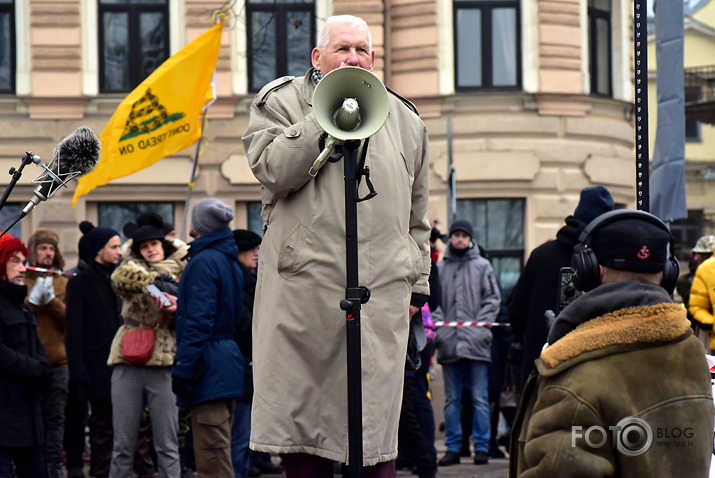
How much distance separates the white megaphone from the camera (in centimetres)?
444

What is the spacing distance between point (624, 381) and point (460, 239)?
8173 millimetres

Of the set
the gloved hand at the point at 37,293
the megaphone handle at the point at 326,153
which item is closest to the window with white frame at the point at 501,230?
the gloved hand at the point at 37,293

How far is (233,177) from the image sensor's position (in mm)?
18781

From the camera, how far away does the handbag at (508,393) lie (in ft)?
37.5

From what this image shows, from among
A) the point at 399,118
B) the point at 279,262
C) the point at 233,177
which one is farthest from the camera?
the point at 233,177

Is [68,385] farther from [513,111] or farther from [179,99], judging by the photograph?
[513,111]

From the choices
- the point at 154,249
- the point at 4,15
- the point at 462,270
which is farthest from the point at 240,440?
the point at 4,15

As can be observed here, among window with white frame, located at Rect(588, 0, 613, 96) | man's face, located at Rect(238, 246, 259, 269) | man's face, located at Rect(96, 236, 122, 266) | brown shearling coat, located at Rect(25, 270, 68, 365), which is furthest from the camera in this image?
window with white frame, located at Rect(588, 0, 613, 96)

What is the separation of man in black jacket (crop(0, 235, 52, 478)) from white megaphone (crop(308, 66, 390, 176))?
11.4 ft

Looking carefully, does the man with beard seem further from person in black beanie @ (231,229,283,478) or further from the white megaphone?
the white megaphone

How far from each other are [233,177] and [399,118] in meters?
13.9

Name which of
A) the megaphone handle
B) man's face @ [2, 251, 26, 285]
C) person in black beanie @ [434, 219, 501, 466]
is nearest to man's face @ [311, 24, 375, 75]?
the megaphone handle

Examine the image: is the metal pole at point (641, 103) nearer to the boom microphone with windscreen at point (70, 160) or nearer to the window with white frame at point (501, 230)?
the boom microphone with windscreen at point (70, 160)

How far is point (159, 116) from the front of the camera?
39.3 feet
